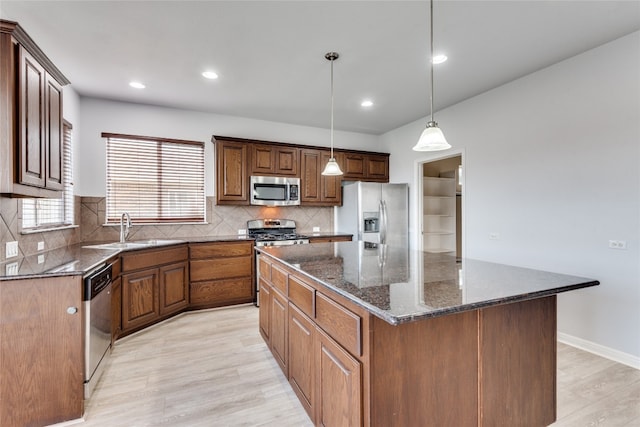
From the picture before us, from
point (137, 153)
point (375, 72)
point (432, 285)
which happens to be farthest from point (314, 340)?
point (137, 153)

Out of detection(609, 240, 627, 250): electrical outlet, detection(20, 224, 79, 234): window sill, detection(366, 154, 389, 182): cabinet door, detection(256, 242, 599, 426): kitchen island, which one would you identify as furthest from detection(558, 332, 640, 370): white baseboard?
detection(20, 224, 79, 234): window sill

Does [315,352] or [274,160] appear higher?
[274,160]

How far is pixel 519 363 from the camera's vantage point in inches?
59.4

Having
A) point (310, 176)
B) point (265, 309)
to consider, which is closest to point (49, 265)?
point (265, 309)

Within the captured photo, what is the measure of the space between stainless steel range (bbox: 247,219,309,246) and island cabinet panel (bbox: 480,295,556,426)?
292 cm

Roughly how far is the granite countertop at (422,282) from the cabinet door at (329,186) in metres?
2.75

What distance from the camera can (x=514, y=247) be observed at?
11.0 ft

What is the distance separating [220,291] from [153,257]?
3.23 ft

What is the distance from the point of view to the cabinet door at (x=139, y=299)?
298 centimetres

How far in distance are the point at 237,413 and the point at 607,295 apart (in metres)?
3.17

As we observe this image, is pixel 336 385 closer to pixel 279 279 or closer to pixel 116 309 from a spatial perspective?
pixel 279 279

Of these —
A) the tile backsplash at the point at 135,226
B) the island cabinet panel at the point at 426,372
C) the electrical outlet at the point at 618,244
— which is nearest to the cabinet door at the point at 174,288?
the tile backsplash at the point at 135,226

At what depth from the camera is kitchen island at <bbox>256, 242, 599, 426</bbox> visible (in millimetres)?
1204

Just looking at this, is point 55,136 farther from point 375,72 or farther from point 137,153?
point 375,72
